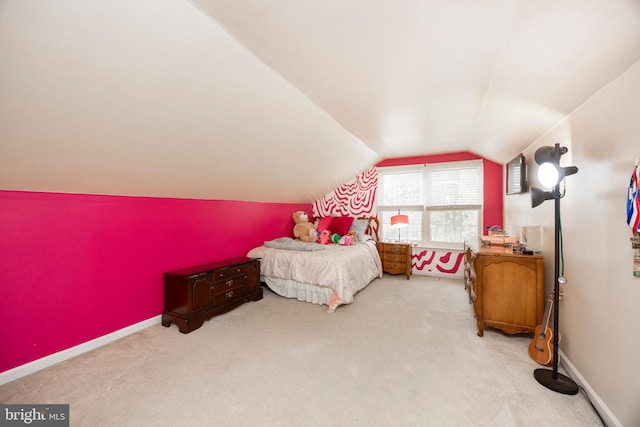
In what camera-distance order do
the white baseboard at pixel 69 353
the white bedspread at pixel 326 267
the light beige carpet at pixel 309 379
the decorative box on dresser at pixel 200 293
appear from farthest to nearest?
the white bedspread at pixel 326 267
the decorative box on dresser at pixel 200 293
the white baseboard at pixel 69 353
the light beige carpet at pixel 309 379

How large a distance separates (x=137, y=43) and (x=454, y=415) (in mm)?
2725

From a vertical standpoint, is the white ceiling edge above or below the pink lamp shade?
above

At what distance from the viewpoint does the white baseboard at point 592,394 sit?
1.39 metres

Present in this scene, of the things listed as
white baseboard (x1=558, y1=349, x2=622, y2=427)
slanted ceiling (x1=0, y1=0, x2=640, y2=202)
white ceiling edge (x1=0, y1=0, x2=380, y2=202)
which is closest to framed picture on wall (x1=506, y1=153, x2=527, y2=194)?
slanted ceiling (x1=0, y1=0, x2=640, y2=202)

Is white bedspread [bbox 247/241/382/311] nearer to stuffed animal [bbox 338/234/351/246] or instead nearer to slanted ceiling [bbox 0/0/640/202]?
stuffed animal [bbox 338/234/351/246]

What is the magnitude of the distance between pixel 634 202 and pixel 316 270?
2717mm

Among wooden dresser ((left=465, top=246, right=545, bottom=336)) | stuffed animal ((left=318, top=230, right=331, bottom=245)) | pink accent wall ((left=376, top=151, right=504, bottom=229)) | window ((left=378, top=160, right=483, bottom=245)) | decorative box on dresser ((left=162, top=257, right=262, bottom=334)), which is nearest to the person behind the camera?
wooden dresser ((left=465, top=246, right=545, bottom=336))

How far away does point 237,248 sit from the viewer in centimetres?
384

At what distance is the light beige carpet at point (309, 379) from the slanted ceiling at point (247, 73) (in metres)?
1.50

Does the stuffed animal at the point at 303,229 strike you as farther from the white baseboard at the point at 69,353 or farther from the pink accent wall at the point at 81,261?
the white baseboard at the point at 69,353

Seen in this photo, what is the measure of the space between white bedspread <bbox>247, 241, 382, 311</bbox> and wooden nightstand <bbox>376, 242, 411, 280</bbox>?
63cm

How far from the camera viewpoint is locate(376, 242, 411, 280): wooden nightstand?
177 inches

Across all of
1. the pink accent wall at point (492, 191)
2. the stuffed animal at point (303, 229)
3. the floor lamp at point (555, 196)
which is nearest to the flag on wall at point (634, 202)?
the floor lamp at point (555, 196)

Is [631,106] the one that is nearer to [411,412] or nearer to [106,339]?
[411,412]
